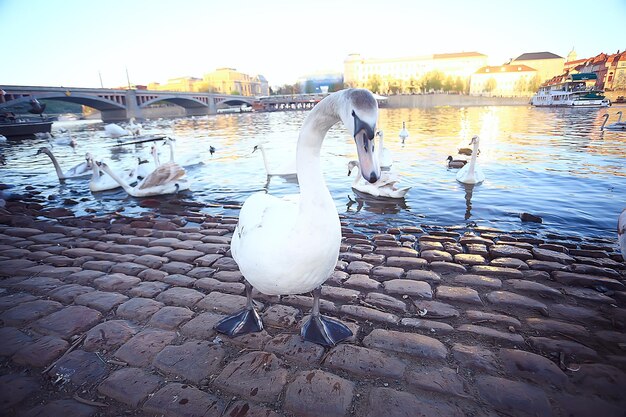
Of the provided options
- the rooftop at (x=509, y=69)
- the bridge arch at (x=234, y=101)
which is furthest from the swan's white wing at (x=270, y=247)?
the rooftop at (x=509, y=69)

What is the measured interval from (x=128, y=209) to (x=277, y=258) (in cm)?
668

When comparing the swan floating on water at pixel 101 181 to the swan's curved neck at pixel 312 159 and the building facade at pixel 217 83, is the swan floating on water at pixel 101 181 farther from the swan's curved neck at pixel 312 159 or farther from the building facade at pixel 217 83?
the building facade at pixel 217 83

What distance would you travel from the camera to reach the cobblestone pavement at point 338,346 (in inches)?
73.9

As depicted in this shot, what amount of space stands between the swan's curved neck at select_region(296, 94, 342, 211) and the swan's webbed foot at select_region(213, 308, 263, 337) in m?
1.17

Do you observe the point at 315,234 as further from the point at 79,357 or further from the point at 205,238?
the point at 205,238

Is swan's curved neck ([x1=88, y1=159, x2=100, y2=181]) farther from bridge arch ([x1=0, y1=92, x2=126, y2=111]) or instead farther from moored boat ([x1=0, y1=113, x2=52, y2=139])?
bridge arch ([x1=0, y1=92, x2=126, y2=111])

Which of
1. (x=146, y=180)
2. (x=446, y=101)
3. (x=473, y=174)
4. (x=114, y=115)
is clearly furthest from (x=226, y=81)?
(x=473, y=174)

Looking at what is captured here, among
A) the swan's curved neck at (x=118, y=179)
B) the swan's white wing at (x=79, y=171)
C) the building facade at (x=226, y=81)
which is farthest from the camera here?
the building facade at (x=226, y=81)

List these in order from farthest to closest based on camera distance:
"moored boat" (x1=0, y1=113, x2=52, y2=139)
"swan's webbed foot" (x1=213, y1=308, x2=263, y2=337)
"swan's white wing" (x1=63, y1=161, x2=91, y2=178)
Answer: "moored boat" (x1=0, y1=113, x2=52, y2=139)
"swan's white wing" (x1=63, y1=161, x2=91, y2=178)
"swan's webbed foot" (x1=213, y1=308, x2=263, y2=337)

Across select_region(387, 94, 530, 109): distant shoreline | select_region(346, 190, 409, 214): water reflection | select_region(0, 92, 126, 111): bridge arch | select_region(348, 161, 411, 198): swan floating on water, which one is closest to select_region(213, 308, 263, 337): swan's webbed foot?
select_region(346, 190, 409, 214): water reflection

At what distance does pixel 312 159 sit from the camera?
2.07 m

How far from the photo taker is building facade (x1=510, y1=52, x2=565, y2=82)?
104 m

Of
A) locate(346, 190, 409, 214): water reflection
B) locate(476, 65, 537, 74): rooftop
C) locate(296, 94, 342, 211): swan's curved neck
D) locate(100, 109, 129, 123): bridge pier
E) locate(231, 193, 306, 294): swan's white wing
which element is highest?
locate(476, 65, 537, 74): rooftop

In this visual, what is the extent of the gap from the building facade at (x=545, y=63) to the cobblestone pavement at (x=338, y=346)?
424 feet
